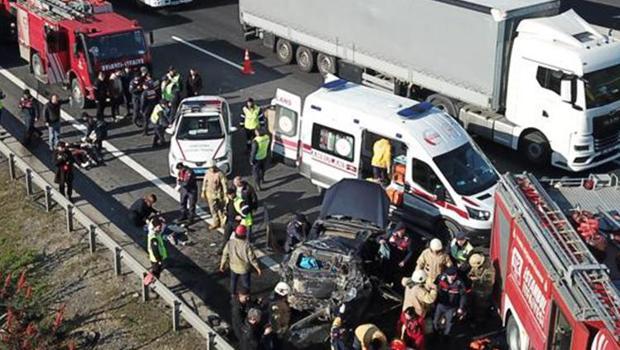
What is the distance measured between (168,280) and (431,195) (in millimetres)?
5354

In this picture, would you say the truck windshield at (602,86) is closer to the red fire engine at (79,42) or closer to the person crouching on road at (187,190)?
the person crouching on road at (187,190)

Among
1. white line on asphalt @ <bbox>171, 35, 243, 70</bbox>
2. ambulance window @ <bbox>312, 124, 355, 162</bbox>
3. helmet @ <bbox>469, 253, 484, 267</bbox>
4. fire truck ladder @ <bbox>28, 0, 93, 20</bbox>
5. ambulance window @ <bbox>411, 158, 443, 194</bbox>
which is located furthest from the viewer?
white line on asphalt @ <bbox>171, 35, 243, 70</bbox>

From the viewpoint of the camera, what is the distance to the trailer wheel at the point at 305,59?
2910cm

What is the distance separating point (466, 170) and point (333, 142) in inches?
115

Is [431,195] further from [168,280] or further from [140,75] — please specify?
[140,75]

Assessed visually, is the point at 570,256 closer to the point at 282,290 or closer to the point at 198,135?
the point at 282,290

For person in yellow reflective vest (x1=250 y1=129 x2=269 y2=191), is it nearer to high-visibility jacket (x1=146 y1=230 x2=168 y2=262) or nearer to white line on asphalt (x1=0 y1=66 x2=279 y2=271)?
white line on asphalt (x1=0 y1=66 x2=279 y2=271)

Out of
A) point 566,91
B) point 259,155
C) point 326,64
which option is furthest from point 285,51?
point 566,91

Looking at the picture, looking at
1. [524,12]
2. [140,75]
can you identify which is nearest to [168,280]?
[140,75]

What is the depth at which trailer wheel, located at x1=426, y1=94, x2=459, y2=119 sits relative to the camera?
24859 millimetres

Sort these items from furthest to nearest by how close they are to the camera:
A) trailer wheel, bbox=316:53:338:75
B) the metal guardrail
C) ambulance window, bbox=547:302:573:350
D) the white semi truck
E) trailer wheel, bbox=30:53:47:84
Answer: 1. trailer wheel, bbox=316:53:338:75
2. trailer wheel, bbox=30:53:47:84
3. the white semi truck
4. the metal guardrail
5. ambulance window, bbox=547:302:573:350

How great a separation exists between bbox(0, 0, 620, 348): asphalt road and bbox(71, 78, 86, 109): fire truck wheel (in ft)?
0.98

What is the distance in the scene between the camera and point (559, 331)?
1345 centimetres

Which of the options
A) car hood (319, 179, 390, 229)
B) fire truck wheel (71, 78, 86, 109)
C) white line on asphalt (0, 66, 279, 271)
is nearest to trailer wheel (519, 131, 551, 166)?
car hood (319, 179, 390, 229)
